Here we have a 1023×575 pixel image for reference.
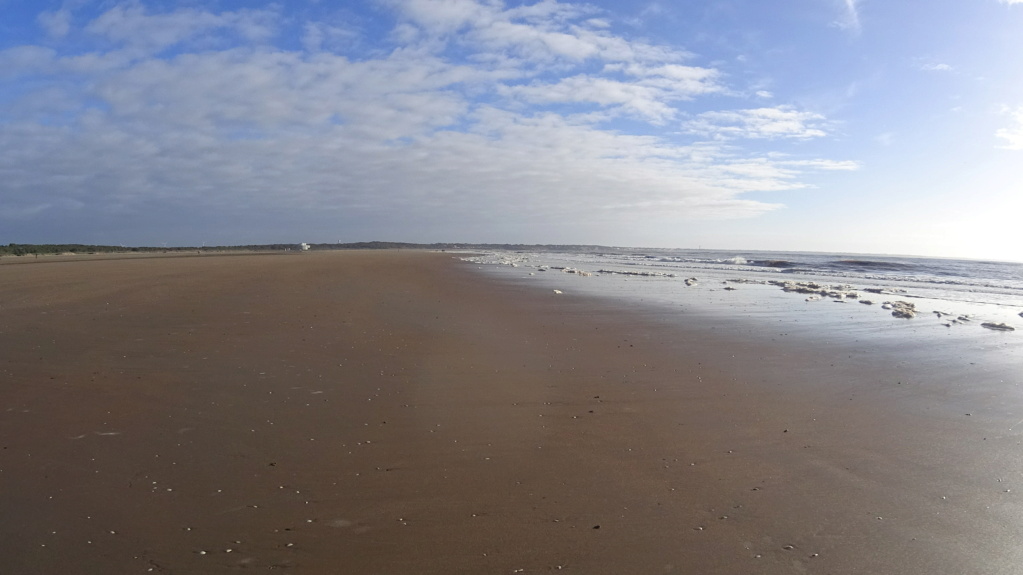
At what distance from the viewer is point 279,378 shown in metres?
6.39

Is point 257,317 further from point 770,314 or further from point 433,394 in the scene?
point 770,314

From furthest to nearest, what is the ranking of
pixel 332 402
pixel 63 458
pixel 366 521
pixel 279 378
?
pixel 279 378 < pixel 332 402 < pixel 63 458 < pixel 366 521

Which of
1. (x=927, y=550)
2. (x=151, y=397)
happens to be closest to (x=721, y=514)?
(x=927, y=550)

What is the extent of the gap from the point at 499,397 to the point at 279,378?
2.58m

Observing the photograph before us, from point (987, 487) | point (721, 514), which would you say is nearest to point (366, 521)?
point (721, 514)

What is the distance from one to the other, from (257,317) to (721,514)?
9289 millimetres

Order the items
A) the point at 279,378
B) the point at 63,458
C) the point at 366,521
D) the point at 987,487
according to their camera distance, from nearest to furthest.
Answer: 1. the point at 366,521
2. the point at 987,487
3. the point at 63,458
4. the point at 279,378

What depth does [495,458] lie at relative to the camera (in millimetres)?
4312

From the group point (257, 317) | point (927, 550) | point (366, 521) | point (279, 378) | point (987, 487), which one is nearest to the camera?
point (927, 550)

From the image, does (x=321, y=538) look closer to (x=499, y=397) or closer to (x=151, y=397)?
(x=499, y=397)

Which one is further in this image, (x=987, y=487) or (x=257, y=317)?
(x=257, y=317)

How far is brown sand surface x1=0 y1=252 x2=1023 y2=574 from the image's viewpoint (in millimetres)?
3082

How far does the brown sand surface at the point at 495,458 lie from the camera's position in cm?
308

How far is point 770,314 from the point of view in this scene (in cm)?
1220
